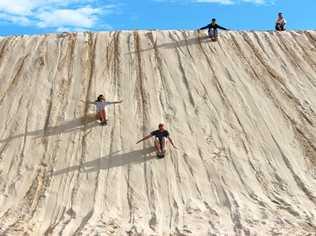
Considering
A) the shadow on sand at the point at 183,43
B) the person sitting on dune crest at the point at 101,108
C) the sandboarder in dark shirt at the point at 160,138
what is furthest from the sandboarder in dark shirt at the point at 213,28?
the sandboarder in dark shirt at the point at 160,138

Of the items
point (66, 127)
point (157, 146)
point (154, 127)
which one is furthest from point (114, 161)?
point (66, 127)

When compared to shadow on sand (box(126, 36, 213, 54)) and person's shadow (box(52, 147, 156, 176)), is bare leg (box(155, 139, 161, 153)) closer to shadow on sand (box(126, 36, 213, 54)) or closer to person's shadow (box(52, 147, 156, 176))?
person's shadow (box(52, 147, 156, 176))

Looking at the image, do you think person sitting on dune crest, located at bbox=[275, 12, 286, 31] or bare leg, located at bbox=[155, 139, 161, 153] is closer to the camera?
bare leg, located at bbox=[155, 139, 161, 153]

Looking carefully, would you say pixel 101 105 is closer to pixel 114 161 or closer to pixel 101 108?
pixel 101 108

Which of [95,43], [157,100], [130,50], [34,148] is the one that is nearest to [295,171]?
[157,100]

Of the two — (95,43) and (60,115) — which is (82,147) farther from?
(95,43)

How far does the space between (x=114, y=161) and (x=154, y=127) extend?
2041mm

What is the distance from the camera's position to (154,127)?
18.8 m

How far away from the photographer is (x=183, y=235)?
14.0 meters

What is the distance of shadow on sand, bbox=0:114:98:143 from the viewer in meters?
18.7

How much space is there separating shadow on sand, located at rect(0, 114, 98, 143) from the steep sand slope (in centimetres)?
5

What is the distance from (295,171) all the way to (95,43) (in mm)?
10265

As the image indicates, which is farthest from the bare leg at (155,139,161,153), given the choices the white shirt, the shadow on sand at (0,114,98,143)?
the shadow on sand at (0,114,98,143)

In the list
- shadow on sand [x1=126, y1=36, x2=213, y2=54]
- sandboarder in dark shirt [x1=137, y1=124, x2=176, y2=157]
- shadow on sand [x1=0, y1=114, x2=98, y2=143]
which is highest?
shadow on sand [x1=126, y1=36, x2=213, y2=54]
